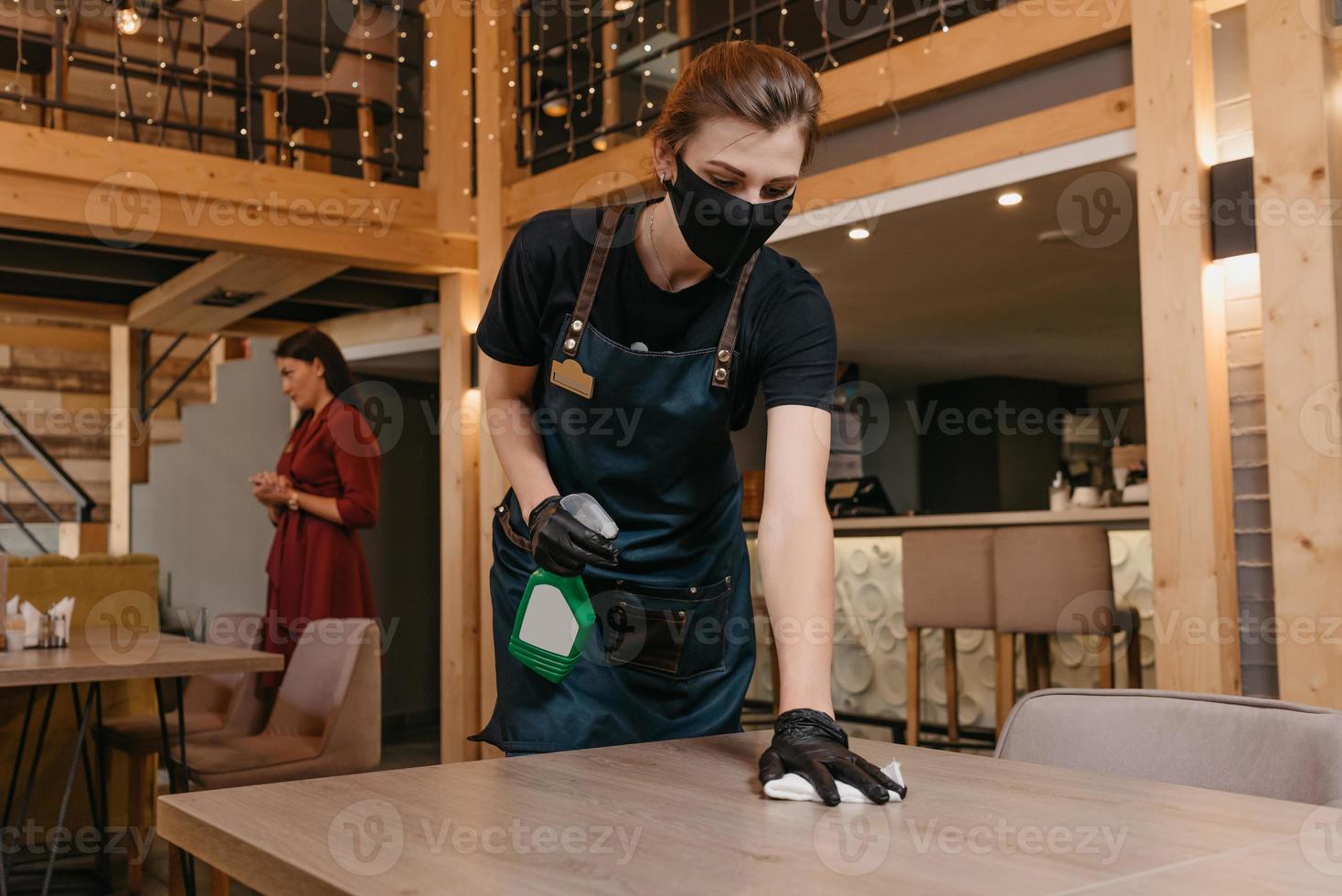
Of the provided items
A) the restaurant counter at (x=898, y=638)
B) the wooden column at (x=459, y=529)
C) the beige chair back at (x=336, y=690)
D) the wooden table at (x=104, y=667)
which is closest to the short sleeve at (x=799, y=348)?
the wooden table at (x=104, y=667)

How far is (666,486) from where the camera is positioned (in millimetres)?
1484

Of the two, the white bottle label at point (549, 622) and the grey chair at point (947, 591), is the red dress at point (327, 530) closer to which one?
the grey chair at point (947, 591)

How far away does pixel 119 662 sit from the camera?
247 centimetres

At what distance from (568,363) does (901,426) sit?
8.68 metres

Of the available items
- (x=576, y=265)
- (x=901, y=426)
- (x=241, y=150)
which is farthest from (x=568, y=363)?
(x=901, y=426)

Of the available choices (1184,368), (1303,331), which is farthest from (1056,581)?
(1303,331)

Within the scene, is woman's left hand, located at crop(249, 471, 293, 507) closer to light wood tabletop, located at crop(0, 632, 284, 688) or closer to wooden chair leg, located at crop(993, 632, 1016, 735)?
light wood tabletop, located at crop(0, 632, 284, 688)

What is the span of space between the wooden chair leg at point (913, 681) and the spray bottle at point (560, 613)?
357 cm

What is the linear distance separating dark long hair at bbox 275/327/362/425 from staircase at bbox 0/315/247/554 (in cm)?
480

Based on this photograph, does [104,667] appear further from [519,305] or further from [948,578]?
[948,578]

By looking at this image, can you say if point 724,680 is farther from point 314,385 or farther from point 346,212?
point 346,212

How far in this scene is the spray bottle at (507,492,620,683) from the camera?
1.30 metres

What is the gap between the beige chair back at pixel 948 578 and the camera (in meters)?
4.54

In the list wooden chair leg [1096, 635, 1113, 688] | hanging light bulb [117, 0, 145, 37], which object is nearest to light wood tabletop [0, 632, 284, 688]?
wooden chair leg [1096, 635, 1113, 688]
